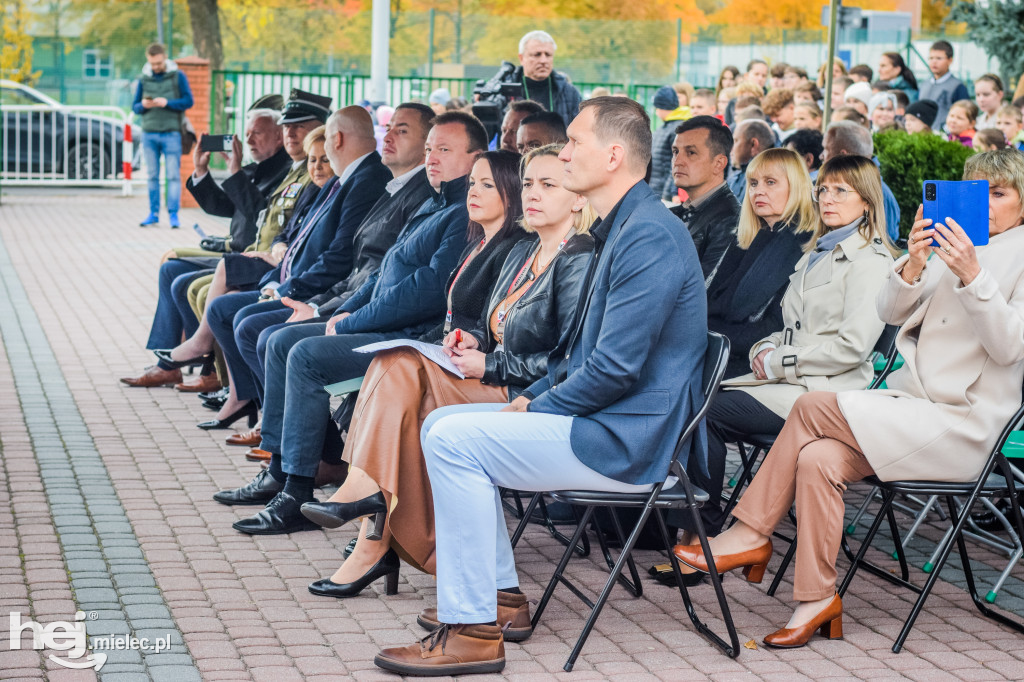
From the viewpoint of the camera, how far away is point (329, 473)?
6.14 m

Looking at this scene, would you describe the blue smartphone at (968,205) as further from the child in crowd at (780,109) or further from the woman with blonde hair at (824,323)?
the child in crowd at (780,109)

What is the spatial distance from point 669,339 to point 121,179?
1937 centimetres

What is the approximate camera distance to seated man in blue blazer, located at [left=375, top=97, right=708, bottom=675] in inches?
161

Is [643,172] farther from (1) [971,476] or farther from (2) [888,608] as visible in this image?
(2) [888,608]

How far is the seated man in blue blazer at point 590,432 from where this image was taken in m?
4.10

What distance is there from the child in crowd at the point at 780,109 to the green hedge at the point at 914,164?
2.97m

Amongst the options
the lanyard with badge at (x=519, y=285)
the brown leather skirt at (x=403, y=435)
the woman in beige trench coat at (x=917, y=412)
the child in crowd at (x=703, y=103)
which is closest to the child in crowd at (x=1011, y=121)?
the child in crowd at (x=703, y=103)

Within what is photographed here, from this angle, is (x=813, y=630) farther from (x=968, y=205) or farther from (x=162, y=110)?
(x=162, y=110)

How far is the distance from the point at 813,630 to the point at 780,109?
808 centimetres

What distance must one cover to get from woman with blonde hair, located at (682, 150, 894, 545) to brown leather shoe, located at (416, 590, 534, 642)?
1.09 meters

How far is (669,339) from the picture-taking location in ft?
13.7

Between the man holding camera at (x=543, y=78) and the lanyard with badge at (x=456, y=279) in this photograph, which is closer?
the lanyard with badge at (x=456, y=279)

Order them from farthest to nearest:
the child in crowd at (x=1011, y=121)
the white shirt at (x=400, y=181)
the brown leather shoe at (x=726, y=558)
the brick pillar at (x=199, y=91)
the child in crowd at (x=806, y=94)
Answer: the brick pillar at (x=199, y=91) → the child in crowd at (x=806, y=94) → the child in crowd at (x=1011, y=121) → the white shirt at (x=400, y=181) → the brown leather shoe at (x=726, y=558)

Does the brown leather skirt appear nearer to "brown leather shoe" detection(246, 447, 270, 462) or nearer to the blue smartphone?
the blue smartphone
